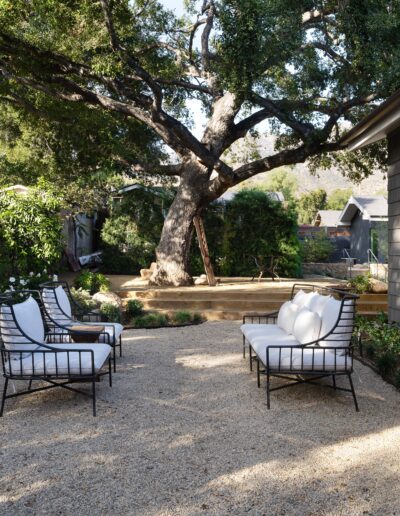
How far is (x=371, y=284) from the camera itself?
12.2 m

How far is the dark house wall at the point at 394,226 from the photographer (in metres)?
8.18

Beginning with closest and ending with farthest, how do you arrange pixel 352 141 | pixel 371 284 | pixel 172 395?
pixel 172 395, pixel 352 141, pixel 371 284

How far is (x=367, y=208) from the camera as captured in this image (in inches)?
1149

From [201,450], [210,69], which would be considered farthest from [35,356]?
[210,69]

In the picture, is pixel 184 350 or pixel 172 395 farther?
pixel 184 350

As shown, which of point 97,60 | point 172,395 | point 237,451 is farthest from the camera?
point 97,60

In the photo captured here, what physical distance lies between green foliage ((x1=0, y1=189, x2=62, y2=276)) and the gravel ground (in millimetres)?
4274

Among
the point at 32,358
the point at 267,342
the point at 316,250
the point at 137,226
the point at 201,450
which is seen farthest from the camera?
the point at 316,250

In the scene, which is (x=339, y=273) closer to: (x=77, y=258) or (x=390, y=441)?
(x=77, y=258)

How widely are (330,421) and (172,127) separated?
31.9 feet

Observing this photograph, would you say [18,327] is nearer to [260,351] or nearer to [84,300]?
[260,351]

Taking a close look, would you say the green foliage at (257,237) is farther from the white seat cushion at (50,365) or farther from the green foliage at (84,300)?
the white seat cushion at (50,365)

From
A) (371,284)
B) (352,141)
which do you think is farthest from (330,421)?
(371,284)

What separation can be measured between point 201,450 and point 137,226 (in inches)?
601
